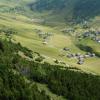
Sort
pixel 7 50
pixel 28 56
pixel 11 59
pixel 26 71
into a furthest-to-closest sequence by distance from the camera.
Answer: pixel 28 56, pixel 7 50, pixel 11 59, pixel 26 71

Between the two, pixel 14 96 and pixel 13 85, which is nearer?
pixel 14 96

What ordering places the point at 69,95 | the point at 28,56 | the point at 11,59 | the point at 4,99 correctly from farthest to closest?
the point at 28,56 < the point at 11,59 < the point at 69,95 < the point at 4,99

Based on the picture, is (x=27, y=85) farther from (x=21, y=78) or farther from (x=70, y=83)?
(x=70, y=83)

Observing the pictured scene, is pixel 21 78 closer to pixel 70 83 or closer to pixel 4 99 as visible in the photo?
pixel 4 99

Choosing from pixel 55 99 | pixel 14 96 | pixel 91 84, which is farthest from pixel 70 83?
pixel 14 96

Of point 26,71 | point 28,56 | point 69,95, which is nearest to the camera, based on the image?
point 69,95

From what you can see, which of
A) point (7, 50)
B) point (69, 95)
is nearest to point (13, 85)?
point (69, 95)

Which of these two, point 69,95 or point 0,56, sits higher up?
point 0,56

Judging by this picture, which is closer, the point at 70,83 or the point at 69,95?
the point at 69,95

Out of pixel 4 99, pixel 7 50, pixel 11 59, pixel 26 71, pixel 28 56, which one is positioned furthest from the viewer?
pixel 28 56
